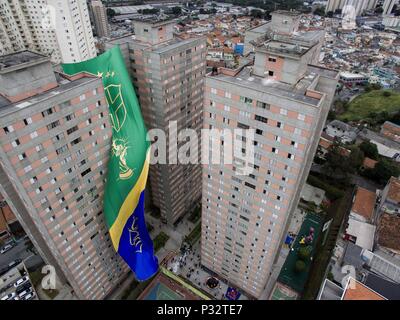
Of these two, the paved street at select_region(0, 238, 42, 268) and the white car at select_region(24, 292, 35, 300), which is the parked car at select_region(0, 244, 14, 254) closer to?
the paved street at select_region(0, 238, 42, 268)

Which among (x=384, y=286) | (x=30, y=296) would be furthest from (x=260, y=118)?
(x=30, y=296)

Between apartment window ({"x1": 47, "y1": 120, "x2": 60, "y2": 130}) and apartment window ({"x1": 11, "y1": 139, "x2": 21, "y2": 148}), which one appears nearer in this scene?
apartment window ({"x1": 11, "y1": 139, "x2": 21, "y2": 148})

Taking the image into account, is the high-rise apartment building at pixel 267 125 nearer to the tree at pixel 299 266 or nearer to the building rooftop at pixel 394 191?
the tree at pixel 299 266

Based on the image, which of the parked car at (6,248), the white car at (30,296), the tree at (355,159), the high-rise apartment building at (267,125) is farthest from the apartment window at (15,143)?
the tree at (355,159)

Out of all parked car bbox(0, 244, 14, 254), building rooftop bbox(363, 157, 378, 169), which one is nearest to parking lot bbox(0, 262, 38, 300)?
parked car bbox(0, 244, 14, 254)

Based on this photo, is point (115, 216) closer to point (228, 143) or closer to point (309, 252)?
point (228, 143)

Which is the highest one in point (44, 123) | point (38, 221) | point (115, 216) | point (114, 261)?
point (44, 123)
